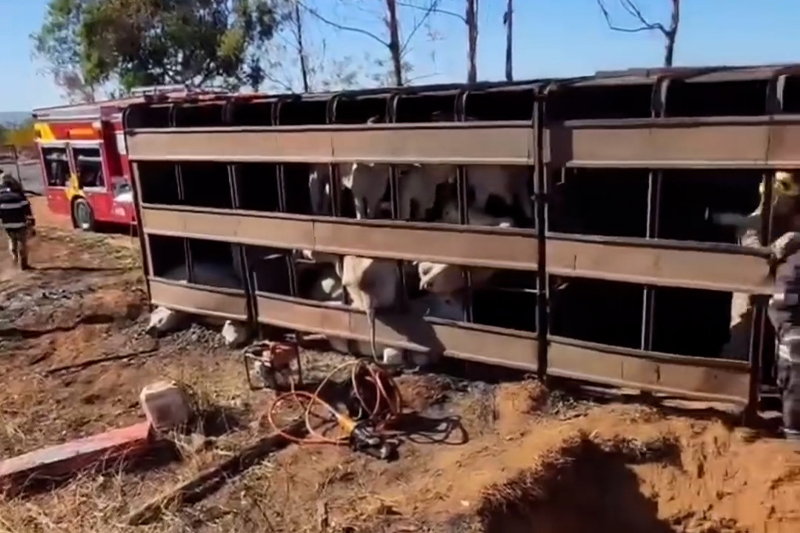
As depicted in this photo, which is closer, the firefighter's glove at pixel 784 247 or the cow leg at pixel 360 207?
the firefighter's glove at pixel 784 247

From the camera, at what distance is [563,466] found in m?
5.87

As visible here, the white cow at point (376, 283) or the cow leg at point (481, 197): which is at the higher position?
the cow leg at point (481, 197)

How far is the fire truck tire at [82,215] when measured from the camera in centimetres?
1662

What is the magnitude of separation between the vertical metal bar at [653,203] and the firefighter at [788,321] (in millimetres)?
856

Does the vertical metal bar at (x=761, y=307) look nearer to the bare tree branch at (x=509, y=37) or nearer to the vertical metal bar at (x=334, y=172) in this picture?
the vertical metal bar at (x=334, y=172)

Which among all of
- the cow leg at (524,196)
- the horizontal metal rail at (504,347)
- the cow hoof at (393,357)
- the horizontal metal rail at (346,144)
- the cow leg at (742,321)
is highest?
the horizontal metal rail at (346,144)

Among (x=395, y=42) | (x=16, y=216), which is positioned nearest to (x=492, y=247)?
(x=16, y=216)

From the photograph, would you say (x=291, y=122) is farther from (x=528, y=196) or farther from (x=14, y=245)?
(x=14, y=245)

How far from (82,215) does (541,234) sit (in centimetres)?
1308

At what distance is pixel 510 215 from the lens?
23.7 ft

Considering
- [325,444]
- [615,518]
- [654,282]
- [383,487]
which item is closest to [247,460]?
[325,444]

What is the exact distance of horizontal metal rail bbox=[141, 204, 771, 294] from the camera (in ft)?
18.8

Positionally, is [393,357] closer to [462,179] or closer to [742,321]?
[462,179]

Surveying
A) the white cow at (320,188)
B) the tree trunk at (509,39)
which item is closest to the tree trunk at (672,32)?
the tree trunk at (509,39)
